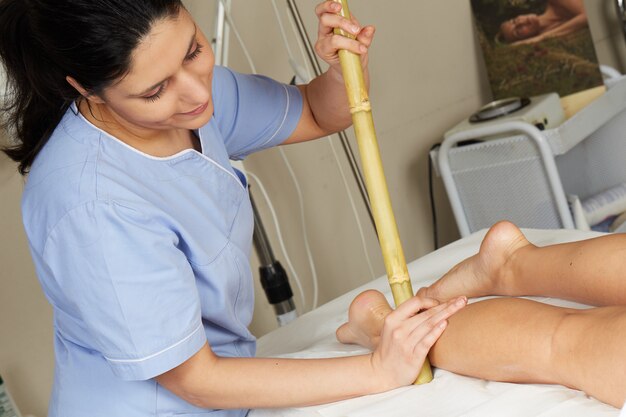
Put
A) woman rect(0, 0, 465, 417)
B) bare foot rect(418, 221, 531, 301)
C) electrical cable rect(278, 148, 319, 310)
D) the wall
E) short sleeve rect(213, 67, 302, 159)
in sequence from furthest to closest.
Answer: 1. electrical cable rect(278, 148, 319, 310)
2. the wall
3. short sleeve rect(213, 67, 302, 159)
4. bare foot rect(418, 221, 531, 301)
5. woman rect(0, 0, 465, 417)

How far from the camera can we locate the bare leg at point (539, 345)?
3.43 feet

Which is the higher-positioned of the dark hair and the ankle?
the dark hair

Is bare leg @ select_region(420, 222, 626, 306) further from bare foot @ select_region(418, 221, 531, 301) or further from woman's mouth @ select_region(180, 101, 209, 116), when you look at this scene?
woman's mouth @ select_region(180, 101, 209, 116)

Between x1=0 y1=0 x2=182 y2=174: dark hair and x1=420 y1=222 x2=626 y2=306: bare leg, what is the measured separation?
662 mm

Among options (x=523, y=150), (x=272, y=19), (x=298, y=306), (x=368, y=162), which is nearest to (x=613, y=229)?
(x=523, y=150)

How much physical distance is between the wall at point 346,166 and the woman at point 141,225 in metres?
0.80

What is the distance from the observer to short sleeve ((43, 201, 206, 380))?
117 centimetres

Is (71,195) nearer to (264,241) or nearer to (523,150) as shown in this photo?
(264,241)

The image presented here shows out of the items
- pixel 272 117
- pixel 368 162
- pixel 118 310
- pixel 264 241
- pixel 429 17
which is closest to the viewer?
pixel 118 310

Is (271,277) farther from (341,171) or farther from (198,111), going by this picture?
(198,111)

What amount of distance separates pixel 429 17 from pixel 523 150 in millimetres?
851

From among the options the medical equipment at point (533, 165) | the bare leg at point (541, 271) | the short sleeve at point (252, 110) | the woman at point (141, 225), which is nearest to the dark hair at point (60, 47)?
the woman at point (141, 225)

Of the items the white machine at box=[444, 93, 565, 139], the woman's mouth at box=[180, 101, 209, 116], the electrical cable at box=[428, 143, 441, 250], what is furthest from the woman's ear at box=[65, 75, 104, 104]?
the electrical cable at box=[428, 143, 441, 250]

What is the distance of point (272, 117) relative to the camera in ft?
5.52
